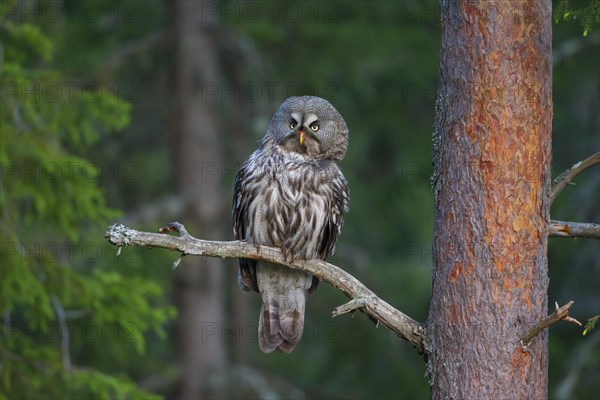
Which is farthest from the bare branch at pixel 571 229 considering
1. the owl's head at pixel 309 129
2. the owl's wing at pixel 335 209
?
the owl's head at pixel 309 129

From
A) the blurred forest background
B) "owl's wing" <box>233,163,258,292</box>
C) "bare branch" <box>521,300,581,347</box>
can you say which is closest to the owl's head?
"owl's wing" <box>233,163,258,292</box>

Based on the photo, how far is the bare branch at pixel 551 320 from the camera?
387 cm

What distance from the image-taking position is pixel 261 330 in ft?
20.3

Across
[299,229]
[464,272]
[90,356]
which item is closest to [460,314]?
[464,272]

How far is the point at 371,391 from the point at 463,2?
9.12 meters

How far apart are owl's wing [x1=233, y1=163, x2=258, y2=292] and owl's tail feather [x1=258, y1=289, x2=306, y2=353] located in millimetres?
162

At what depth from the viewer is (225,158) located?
463 inches

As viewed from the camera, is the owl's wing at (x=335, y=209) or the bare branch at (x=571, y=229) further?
the owl's wing at (x=335, y=209)

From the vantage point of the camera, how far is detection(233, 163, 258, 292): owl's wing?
6.11m

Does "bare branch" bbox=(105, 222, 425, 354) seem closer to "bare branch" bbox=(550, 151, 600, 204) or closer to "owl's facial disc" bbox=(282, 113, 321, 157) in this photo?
"bare branch" bbox=(550, 151, 600, 204)

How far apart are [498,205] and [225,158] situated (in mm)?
7821

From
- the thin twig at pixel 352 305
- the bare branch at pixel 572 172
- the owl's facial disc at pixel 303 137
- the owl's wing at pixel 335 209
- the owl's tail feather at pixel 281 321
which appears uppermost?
the owl's facial disc at pixel 303 137

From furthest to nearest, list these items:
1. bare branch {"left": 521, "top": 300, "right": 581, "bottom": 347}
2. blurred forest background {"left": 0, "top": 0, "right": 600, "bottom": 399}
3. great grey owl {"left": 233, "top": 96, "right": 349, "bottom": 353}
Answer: blurred forest background {"left": 0, "top": 0, "right": 600, "bottom": 399}, great grey owl {"left": 233, "top": 96, "right": 349, "bottom": 353}, bare branch {"left": 521, "top": 300, "right": 581, "bottom": 347}

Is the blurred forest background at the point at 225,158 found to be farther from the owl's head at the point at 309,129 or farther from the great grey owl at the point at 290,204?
the owl's head at the point at 309,129
